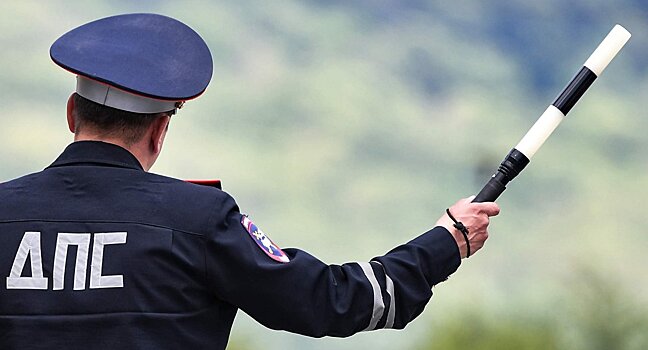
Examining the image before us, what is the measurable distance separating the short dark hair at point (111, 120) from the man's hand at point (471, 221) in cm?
49

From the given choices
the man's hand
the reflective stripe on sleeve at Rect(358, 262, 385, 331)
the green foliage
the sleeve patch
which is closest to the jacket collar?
the sleeve patch

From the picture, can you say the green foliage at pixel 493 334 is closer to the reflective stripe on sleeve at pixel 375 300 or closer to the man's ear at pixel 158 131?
the reflective stripe on sleeve at pixel 375 300

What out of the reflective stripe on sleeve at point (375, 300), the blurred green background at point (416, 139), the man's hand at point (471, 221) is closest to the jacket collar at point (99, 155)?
the reflective stripe on sleeve at point (375, 300)

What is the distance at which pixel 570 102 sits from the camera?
186cm

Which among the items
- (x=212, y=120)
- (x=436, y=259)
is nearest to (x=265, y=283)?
(x=436, y=259)

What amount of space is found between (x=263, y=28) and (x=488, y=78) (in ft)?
1.96

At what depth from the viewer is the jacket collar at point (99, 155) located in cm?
153

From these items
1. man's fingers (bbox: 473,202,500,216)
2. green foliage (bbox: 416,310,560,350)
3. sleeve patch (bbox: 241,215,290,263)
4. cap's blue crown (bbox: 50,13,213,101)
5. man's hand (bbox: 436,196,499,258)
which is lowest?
green foliage (bbox: 416,310,560,350)

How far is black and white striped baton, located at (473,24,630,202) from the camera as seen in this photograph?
1781mm

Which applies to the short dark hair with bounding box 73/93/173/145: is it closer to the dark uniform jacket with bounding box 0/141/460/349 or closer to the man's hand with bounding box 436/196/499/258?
the dark uniform jacket with bounding box 0/141/460/349

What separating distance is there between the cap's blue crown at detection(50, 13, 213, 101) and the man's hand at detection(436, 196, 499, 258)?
0.44 meters

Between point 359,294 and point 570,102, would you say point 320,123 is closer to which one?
point 570,102

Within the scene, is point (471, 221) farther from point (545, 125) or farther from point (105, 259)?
point (105, 259)

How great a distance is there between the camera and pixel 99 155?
5.02ft
